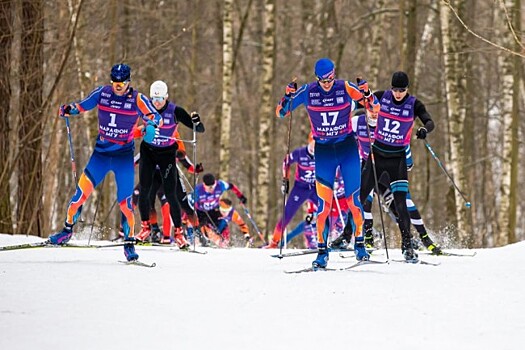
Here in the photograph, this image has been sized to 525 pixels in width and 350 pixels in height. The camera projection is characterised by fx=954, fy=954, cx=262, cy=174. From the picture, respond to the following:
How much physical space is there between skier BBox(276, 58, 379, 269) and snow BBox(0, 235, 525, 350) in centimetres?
81

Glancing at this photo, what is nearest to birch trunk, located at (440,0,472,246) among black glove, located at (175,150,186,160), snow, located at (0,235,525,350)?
black glove, located at (175,150,186,160)

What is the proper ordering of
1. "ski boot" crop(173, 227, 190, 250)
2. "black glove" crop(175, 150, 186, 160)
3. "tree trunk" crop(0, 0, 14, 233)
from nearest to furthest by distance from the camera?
1. "ski boot" crop(173, 227, 190, 250)
2. "black glove" crop(175, 150, 186, 160)
3. "tree trunk" crop(0, 0, 14, 233)

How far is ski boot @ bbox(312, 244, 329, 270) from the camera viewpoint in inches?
400

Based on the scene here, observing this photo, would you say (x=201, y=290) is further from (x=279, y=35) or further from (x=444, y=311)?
(x=279, y=35)

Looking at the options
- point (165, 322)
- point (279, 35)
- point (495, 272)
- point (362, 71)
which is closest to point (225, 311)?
point (165, 322)

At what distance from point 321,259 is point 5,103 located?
788 centimetres

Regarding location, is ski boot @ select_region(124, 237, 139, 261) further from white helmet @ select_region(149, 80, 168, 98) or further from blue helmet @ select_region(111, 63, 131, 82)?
white helmet @ select_region(149, 80, 168, 98)

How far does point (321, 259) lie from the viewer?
10.2 meters

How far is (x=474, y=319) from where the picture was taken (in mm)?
7586

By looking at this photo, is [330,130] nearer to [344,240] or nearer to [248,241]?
[344,240]

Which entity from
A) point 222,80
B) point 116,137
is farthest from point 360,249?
point 222,80

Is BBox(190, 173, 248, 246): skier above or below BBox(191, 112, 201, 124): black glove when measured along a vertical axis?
below

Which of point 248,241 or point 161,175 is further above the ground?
point 161,175

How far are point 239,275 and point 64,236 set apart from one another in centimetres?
246
